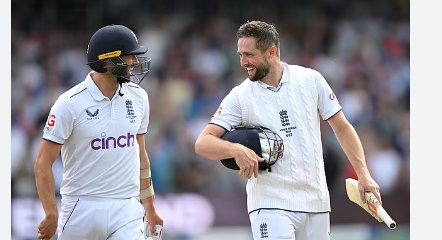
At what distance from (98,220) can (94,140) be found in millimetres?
587

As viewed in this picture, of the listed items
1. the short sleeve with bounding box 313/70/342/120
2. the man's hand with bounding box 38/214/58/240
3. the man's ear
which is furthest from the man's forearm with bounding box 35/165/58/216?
the short sleeve with bounding box 313/70/342/120

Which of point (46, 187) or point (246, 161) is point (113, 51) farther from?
point (246, 161)

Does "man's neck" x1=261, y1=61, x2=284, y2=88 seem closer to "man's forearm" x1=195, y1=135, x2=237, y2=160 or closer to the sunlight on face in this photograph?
the sunlight on face

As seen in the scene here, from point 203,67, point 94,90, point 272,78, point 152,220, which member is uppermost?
point 203,67

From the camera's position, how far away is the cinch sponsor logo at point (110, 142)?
588cm

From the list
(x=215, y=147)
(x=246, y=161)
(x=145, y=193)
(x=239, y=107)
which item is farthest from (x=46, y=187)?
(x=239, y=107)

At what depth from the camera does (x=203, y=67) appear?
14711 mm

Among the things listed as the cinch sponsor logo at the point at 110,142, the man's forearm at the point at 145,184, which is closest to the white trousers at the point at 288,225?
the man's forearm at the point at 145,184

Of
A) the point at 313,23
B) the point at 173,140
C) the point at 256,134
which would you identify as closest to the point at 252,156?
the point at 256,134

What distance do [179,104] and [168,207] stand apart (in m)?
2.44

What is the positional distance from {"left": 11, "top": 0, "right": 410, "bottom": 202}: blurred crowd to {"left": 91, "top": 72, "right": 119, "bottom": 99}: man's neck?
5926 mm

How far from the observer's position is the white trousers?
5.95 metres

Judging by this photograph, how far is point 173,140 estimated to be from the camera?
12969 mm

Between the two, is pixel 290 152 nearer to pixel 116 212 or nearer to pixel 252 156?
pixel 252 156
